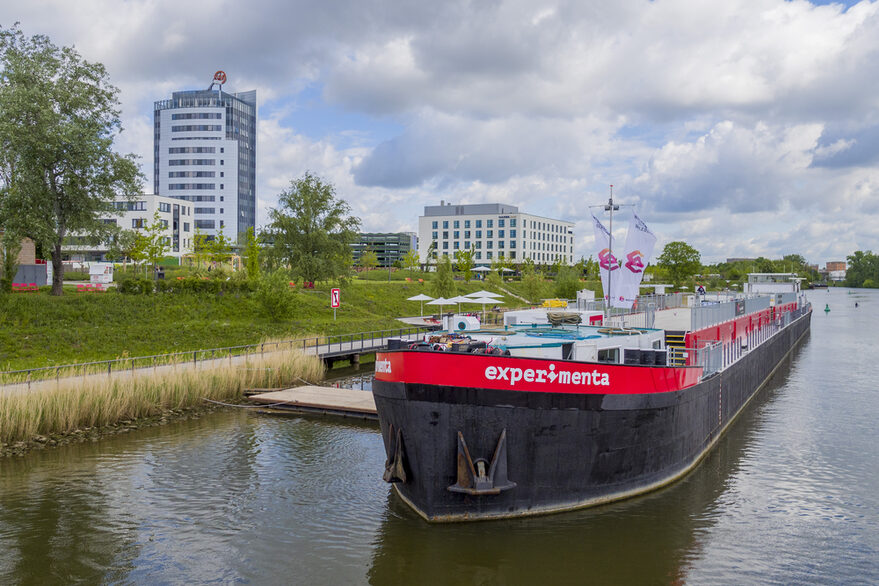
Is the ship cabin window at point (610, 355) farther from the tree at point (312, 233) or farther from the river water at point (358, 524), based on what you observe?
the tree at point (312, 233)

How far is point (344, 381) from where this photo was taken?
31906mm

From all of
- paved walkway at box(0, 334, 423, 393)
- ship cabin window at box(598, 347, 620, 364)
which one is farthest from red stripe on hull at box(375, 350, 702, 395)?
paved walkway at box(0, 334, 423, 393)

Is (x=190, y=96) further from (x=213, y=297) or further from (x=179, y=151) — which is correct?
(x=213, y=297)

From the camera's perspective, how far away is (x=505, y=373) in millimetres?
12328

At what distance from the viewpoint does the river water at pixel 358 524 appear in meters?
11.8

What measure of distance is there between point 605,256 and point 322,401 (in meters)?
11.6

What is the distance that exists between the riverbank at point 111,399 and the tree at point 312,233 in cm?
2468

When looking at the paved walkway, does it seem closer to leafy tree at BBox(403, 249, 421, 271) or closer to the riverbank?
the riverbank

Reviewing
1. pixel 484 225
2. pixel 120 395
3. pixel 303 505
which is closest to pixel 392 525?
pixel 303 505

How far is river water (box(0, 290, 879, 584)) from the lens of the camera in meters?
11.8

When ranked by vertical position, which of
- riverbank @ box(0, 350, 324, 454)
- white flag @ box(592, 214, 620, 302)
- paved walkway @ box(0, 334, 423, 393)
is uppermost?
white flag @ box(592, 214, 620, 302)

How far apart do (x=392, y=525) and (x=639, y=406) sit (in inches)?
A: 227

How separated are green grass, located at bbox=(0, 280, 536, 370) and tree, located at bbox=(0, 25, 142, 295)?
364cm

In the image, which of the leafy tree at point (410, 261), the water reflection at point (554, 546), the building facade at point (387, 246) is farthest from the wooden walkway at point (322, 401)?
the building facade at point (387, 246)
